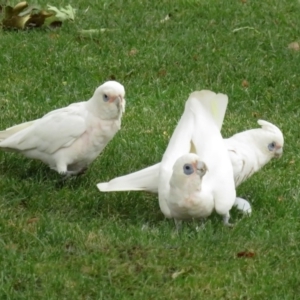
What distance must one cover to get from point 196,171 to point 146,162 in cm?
129

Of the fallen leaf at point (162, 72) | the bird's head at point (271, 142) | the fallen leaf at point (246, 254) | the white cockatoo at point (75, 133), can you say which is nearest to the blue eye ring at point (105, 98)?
the white cockatoo at point (75, 133)

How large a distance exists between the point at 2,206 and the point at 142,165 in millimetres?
1222

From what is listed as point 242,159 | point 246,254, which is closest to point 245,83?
point 242,159

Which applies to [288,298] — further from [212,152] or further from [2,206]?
[2,206]

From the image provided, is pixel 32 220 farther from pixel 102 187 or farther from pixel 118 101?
pixel 118 101

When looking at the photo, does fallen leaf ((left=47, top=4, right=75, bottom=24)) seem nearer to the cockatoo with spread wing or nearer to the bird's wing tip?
the cockatoo with spread wing

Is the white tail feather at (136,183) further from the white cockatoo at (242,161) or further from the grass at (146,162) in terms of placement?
the grass at (146,162)

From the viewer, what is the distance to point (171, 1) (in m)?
10.0

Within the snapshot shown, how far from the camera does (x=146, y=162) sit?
6.30 m

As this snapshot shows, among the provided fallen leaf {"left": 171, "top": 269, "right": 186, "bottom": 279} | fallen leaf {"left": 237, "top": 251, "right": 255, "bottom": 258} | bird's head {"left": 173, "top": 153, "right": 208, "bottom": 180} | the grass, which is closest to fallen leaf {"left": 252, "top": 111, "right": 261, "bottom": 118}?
the grass

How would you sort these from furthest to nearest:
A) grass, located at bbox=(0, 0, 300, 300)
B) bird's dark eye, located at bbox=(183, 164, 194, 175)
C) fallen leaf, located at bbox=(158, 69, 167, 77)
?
fallen leaf, located at bbox=(158, 69, 167, 77) < bird's dark eye, located at bbox=(183, 164, 194, 175) < grass, located at bbox=(0, 0, 300, 300)

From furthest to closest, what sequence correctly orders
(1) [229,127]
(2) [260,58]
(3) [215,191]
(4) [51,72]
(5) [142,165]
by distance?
(2) [260,58] → (4) [51,72] → (1) [229,127] → (5) [142,165] → (3) [215,191]

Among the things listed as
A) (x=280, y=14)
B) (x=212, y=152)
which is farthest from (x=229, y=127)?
(x=280, y=14)

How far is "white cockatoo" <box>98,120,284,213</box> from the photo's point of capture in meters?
5.46
